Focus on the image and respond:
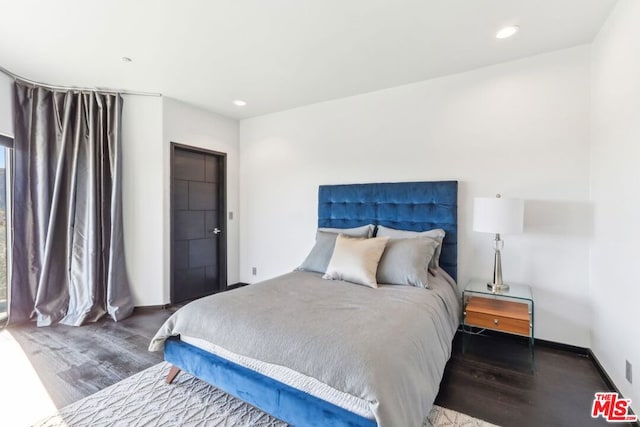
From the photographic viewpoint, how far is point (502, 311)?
238 centimetres

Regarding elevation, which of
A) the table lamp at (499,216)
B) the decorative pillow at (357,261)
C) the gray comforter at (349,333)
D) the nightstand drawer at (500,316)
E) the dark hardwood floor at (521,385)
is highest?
the table lamp at (499,216)

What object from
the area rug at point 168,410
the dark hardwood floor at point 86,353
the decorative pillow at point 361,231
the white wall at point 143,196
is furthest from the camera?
the white wall at point 143,196

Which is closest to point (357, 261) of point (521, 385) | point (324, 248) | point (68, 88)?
point (324, 248)

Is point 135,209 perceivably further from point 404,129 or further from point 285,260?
point 404,129

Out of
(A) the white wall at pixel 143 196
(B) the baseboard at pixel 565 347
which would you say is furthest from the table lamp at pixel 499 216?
(A) the white wall at pixel 143 196

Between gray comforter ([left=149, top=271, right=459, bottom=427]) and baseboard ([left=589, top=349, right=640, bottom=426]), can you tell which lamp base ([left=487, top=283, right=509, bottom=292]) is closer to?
gray comforter ([left=149, top=271, right=459, bottom=427])

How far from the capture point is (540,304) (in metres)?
2.62

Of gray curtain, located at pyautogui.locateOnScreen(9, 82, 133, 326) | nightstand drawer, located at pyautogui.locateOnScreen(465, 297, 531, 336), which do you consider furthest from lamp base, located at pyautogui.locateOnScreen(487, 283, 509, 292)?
gray curtain, located at pyautogui.locateOnScreen(9, 82, 133, 326)

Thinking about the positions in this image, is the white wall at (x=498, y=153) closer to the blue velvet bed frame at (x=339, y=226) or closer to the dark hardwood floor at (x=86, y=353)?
the blue velvet bed frame at (x=339, y=226)

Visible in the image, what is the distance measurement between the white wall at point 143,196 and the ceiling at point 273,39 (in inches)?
13.6

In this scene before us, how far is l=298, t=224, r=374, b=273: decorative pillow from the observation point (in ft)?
9.72

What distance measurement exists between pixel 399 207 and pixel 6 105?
4152mm

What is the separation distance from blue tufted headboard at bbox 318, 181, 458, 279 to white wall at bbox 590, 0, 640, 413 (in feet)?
3.43

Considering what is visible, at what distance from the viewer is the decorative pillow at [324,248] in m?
2.96
